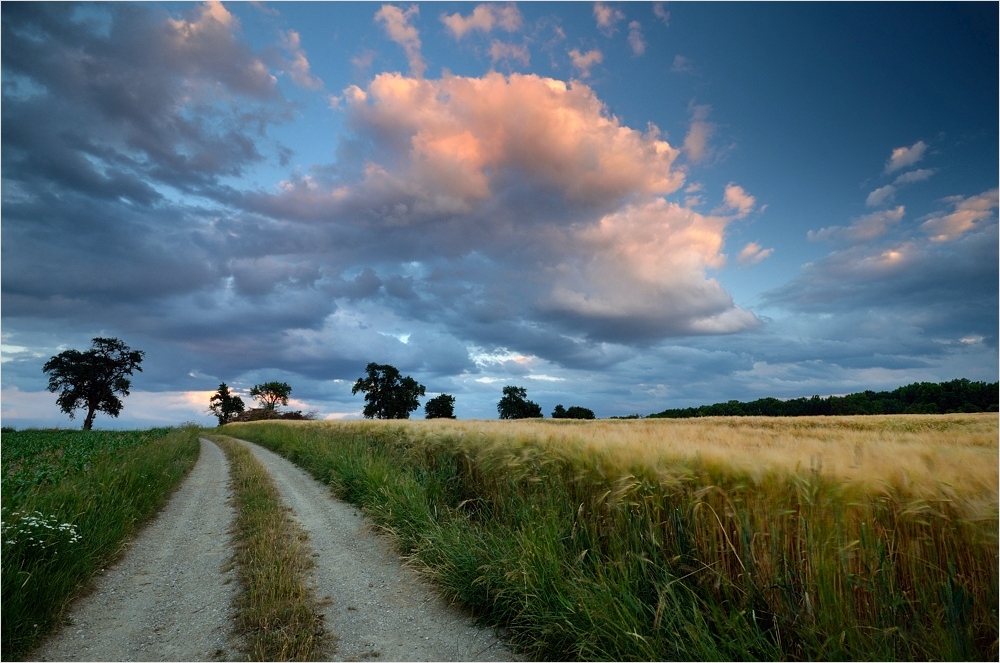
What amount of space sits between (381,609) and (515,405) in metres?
77.7

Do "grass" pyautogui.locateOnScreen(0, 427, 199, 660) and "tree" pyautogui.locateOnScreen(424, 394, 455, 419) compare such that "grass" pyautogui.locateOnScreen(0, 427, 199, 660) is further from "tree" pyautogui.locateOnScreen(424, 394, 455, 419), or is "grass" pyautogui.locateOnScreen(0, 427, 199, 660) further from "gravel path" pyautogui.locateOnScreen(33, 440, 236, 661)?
"tree" pyautogui.locateOnScreen(424, 394, 455, 419)

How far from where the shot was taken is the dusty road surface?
4.54 metres

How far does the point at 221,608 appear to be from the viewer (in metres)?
5.41

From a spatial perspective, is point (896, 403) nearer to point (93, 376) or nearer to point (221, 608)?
Answer: point (221, 608)

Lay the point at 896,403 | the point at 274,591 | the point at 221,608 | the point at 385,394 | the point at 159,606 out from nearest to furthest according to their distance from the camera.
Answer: the point at 274,591, the point at 221,608, the point at 159,606, the point at 896,403, the point at 385,394

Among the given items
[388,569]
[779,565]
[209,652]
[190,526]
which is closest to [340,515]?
[190,526]

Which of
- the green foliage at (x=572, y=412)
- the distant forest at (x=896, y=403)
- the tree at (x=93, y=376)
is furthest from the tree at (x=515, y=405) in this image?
the tree at (x=93, y=376)

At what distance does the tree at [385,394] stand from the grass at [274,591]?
225 feet

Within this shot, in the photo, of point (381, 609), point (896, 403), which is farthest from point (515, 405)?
point (381, 609)

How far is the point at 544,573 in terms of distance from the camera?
4656 millimetres

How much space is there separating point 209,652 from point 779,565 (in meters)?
5.20

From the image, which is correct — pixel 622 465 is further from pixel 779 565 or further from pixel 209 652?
pixel 209 652

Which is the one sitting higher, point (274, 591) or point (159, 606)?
point (274, 591)

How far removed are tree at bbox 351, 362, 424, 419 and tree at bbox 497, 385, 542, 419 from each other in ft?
51.9
